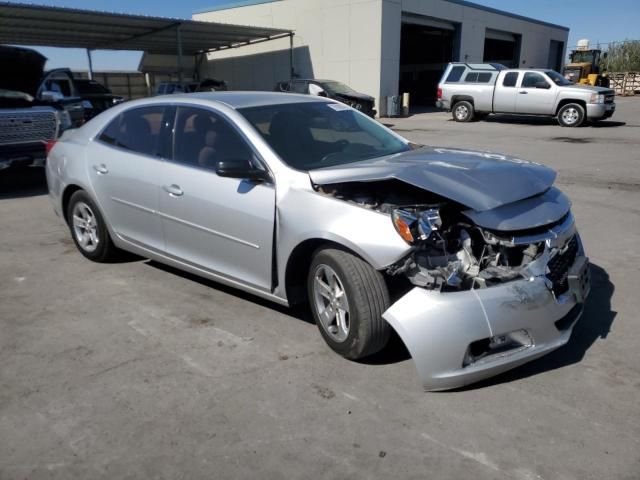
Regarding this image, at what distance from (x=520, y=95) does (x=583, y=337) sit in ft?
55.5

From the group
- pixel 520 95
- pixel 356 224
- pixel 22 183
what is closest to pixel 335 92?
pixel 520 95

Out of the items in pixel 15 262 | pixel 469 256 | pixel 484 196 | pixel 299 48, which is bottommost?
pixel 15 262

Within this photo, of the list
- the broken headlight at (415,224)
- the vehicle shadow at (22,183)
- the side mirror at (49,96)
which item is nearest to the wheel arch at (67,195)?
the broken headlight at (415,224)

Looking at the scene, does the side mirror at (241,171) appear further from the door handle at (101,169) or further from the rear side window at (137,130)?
the door handle at (101,169)

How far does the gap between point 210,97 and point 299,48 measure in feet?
81.4

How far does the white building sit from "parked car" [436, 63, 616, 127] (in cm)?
510

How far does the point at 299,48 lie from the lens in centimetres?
2761

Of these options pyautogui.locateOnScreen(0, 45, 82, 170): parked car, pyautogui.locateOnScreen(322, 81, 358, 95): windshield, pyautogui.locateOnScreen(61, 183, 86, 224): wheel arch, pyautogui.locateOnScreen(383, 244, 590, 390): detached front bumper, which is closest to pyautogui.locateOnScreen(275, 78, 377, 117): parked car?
pyautogui.locateOnScreen(322, 81, 358, 95): windshield

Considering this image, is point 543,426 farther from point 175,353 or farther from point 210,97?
point 210,97

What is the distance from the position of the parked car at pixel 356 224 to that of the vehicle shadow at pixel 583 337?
260mm

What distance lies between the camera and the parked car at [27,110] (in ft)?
28.1

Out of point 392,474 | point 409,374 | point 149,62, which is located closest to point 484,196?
point 409,374

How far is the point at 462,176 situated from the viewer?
10.6 ft

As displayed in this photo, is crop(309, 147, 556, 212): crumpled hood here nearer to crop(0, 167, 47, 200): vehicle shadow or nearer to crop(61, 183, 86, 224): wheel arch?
crop(61, 183, 86, 224): wheel arch
